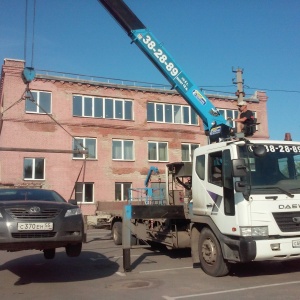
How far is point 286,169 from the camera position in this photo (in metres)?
7.91

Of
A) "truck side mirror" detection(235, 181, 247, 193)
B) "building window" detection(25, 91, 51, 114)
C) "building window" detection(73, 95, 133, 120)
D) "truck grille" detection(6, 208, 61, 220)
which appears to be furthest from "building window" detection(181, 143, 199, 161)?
"truck grille" detection(6, 208, 61, 220)

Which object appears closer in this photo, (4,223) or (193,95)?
(4,223)

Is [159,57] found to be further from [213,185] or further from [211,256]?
[211,256]

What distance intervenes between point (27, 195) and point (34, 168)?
19319 mm

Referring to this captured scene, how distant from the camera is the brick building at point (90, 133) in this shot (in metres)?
26.5

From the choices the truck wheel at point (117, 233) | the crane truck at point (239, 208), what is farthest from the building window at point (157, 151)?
the crane truck at point (239, 208)

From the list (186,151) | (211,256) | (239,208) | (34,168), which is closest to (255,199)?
(239,208)

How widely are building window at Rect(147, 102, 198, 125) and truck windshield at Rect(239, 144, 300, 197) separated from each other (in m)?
23.0

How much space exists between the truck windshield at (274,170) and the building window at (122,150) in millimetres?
22024

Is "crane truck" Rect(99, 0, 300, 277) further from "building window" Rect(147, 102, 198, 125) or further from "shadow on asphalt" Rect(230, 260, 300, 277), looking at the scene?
"building window" Rect(147, 102, 198, 125)

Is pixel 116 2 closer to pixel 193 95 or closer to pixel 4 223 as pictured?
pixel 193 95

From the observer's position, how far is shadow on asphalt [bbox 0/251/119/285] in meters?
8.28

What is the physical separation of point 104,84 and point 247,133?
22.0 m

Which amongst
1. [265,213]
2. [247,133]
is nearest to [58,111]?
[247,133]
